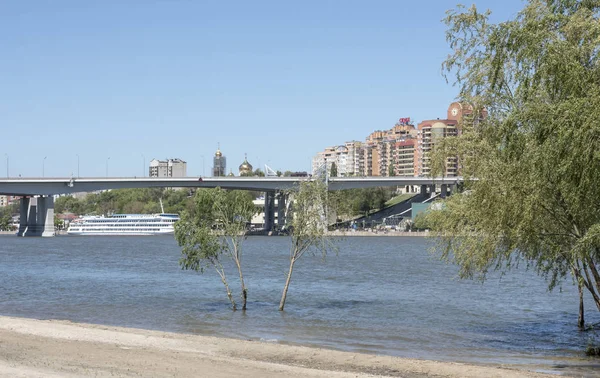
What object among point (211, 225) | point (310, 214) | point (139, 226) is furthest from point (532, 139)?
point (139, 226)

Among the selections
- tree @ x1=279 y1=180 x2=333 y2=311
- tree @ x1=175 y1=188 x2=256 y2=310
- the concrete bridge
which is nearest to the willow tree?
tree @ x1=279 y1=180 x2=333 y2=311

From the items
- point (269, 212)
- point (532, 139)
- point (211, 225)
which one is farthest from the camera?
point (269, 212)

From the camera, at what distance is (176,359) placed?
23047 millimetres

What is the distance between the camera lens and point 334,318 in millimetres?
38562

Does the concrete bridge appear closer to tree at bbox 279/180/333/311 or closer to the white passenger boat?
the white passenger boat

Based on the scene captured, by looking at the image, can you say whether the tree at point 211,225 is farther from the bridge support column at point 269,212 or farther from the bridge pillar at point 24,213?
the bridge support column at point 269,212

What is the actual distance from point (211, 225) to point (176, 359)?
16.4m

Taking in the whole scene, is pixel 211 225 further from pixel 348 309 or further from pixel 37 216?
pixel 37 216

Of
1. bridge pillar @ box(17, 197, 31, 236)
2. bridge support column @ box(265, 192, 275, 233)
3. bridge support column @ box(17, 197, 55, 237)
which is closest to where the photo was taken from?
bridge support column @ box(17, 197, 55, 237)

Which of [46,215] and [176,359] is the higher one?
[46,215]

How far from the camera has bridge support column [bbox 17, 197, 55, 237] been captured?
167000 millimetres

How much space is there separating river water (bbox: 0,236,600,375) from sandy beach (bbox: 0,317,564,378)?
3132mm

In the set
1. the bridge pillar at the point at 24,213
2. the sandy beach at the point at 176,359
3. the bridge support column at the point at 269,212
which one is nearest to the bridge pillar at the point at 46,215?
the bridge pillar at the point at 24,213

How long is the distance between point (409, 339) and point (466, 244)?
7.16 meters
